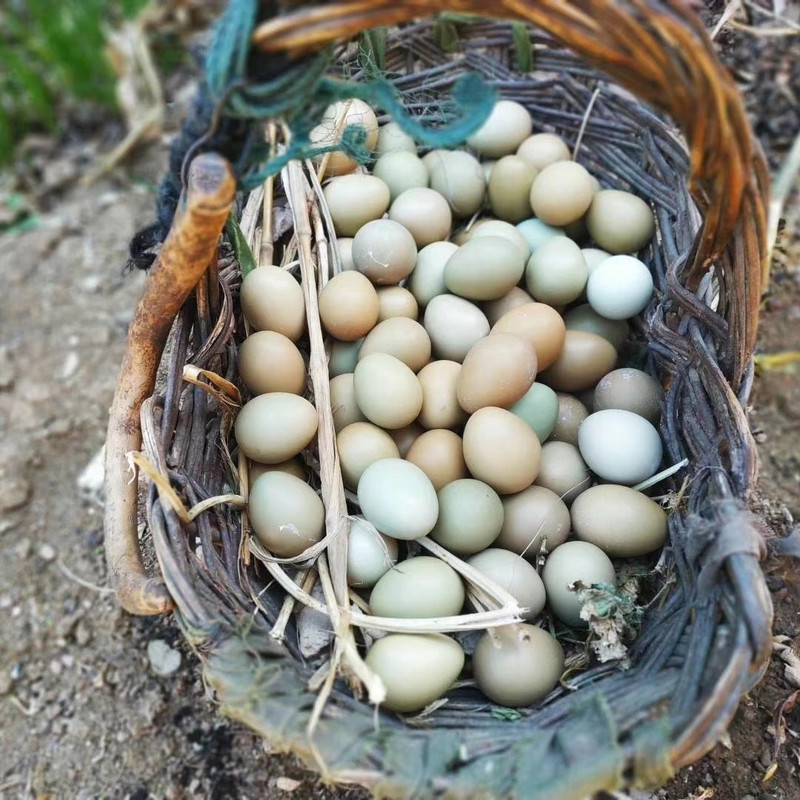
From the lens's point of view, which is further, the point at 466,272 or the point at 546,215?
the point at 546,215

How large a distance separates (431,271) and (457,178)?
22 centimetres

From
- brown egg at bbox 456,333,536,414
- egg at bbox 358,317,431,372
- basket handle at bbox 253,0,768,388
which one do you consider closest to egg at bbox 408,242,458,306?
egg at bbox 358,317,431,372

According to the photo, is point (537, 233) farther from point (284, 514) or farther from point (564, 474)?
point (284, 514)

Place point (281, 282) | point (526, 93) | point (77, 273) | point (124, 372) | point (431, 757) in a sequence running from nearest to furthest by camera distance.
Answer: point (431, 757), point (124, 372), point (281, 282), point (526, 93), point (77, 273)

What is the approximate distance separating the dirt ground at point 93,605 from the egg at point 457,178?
64 centimetres

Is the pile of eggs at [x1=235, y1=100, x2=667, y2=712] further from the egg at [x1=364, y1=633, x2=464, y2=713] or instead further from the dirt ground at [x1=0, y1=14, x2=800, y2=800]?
the dirt ground at [x1=0, y1=14, x2=800, y2=800]

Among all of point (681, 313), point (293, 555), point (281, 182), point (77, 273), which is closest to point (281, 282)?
point (281, 182)

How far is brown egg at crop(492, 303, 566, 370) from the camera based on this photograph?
1291 millimetres

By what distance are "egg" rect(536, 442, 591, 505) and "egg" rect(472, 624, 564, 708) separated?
0.89 ft

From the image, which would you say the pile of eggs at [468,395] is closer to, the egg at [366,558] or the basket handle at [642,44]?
the egg at [366,558]

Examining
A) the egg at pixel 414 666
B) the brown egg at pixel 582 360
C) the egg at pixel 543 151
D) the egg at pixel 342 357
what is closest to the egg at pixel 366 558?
the egg at pixel 414 666

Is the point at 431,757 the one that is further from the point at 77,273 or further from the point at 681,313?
the point at 77,273

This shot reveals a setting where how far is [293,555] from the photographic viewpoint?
117 cm

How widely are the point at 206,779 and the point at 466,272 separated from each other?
98 cm
